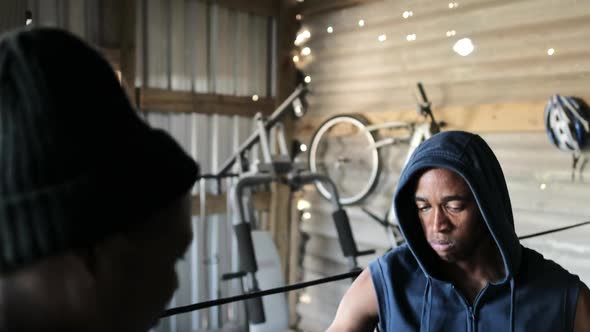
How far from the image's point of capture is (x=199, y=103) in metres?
4.31

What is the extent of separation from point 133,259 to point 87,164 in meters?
0.10

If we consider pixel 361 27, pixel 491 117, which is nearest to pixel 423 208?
pixel 491 117

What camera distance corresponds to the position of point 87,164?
442 mm

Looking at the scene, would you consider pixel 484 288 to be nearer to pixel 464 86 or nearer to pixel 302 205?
pixel 464 86

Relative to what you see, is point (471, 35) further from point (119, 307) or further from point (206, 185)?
point (119, 307)

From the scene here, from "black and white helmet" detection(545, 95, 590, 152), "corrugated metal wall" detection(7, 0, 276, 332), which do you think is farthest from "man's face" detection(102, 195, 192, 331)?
"corrugated metal wall" detection(7, 0, 276, 332)

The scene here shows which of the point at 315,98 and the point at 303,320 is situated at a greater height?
the point at 315,98

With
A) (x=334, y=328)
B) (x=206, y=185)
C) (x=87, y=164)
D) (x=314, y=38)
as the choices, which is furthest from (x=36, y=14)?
(x=87, y=164)

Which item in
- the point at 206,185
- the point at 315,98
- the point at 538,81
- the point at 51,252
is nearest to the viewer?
the point at 51,252

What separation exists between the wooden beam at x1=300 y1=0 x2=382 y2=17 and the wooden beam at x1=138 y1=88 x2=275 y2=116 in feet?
2.87

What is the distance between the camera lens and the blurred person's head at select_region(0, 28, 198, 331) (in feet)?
1.40

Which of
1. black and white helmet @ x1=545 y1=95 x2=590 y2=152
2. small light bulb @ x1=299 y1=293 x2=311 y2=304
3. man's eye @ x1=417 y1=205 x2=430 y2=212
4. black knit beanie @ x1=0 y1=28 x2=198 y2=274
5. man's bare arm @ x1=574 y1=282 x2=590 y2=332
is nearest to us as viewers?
black knit beanie @ x1=0 y1=28 x2=198 y2=274

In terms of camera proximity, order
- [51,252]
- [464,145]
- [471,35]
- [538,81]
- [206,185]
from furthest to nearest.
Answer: [206,185]
[471,35]
[538,81]
[464,145]
[51,252]

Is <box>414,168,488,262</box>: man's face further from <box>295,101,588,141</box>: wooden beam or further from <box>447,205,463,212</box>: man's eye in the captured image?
<box>295,101,588,141</box>: wooden beam
